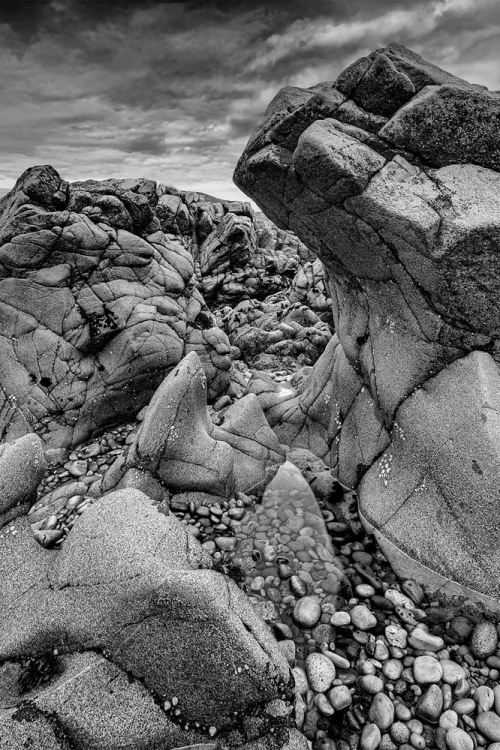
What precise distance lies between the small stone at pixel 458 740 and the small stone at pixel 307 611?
1993 mm

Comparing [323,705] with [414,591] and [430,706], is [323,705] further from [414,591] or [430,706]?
[414,591]

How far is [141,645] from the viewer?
4.41 metres

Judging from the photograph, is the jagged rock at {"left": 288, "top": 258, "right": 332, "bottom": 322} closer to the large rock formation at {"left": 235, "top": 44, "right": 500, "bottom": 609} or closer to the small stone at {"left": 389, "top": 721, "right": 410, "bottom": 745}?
the large rock formation at {"left": 235, "top": 44, "right": 500, "bottom": 609}

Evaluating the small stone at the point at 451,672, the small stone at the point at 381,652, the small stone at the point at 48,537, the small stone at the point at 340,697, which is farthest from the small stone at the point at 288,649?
the small stone at the point at 48,537

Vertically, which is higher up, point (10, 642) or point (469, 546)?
point (10, 642)

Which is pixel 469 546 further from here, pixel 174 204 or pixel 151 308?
pixel 174 204

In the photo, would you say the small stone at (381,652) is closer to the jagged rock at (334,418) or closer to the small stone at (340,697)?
the small stone at (340,697)

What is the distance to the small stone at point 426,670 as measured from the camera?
505 centimetres

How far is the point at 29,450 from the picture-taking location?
231 inches

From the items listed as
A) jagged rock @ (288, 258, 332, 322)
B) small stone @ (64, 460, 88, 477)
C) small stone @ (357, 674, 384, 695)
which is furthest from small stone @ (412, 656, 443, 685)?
jagged rock @ (288, 258, 332, 322)

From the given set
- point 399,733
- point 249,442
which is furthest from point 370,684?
point 249,442

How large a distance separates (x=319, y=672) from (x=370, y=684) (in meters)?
0.66

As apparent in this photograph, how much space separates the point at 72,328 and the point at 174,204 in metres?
28.6

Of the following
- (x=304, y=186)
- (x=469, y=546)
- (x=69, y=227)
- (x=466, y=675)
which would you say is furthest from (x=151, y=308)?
(x=466, y=675)
